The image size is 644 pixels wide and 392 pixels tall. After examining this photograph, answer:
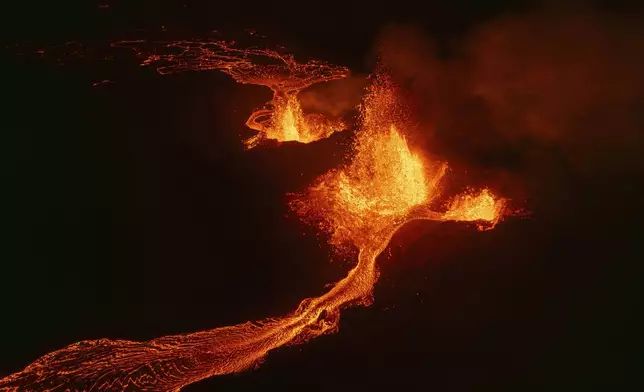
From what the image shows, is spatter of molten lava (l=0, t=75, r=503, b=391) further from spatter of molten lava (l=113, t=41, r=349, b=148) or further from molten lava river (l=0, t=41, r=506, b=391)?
spatter of molten lava (l=113, t=41, r=349, b=148)

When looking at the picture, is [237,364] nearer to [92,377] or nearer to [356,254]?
[92,377]

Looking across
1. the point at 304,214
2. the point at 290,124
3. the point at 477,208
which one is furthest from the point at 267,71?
the point at 477,208

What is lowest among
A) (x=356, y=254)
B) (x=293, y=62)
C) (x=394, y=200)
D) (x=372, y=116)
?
(x=356, y=254)

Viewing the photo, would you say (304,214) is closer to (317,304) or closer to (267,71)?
(317,304)

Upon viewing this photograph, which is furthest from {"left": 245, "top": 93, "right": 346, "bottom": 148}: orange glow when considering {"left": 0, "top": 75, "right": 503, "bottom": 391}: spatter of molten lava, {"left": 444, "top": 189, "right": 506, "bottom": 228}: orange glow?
{"left": 444, "top": 189, "right": 506, "bottom": 228}: orange glow

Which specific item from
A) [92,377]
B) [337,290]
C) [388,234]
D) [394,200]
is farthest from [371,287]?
[92,377]

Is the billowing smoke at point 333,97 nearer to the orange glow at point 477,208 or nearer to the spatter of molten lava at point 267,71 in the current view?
the spatter of molten lava at point 267,71

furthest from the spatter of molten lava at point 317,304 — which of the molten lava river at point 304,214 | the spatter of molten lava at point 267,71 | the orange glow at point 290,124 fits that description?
the spatter of molten lava at point 267,71
